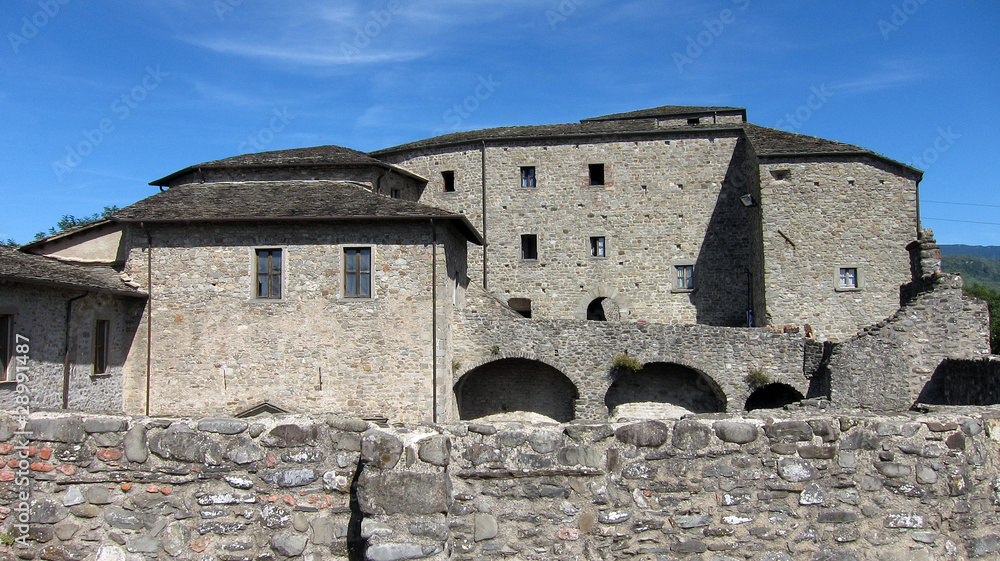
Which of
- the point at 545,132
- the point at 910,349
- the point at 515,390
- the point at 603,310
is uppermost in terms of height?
the point at 545,132

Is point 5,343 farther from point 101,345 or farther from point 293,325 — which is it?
point 293,325

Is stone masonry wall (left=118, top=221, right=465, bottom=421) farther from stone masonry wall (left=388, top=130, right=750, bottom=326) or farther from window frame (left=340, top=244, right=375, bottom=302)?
stone masonry wall (left=388, top=130, right=750, bottom=326)

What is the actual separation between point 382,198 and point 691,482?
1423 centimetres

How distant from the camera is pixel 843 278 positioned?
2094cm

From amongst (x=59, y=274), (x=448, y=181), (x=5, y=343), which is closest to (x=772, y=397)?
(x=448, y=181)

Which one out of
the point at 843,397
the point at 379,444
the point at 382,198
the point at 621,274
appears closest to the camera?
the point at 379,444

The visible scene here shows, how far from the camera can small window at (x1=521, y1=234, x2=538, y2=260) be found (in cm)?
2625

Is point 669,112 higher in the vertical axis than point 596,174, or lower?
higher

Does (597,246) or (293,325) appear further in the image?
(597,246)

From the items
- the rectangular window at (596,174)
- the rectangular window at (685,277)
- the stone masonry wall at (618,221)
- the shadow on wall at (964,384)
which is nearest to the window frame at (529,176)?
the stone masonry wall at (618,221)

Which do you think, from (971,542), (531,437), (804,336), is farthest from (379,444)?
(804,336)

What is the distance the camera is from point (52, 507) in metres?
4.93

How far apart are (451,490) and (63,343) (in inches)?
513

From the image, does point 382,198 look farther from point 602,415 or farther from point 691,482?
point 691,482
